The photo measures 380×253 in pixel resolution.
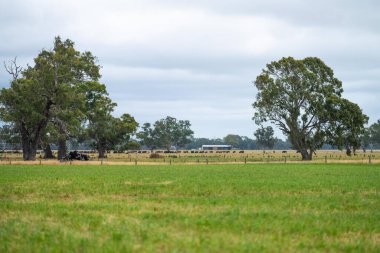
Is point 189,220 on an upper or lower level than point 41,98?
lower

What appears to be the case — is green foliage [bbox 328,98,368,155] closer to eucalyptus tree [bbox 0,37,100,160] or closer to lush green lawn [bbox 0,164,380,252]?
eucalyptus tree [bbox 0,37,100,160]

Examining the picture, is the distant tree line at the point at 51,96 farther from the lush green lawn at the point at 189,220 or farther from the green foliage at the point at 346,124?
the lush green lawn at the point at 189,220

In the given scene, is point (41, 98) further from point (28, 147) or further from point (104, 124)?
point (104, 124)

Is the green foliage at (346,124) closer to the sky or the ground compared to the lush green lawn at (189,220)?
closer to the sky

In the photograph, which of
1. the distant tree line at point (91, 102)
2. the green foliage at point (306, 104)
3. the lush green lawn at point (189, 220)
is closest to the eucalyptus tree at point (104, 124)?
the distant tree line at point (91, 102)

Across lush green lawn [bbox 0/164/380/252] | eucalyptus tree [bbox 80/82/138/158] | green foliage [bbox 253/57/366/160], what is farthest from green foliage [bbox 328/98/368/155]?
lush green lawn [bbox 0/164/380/252]

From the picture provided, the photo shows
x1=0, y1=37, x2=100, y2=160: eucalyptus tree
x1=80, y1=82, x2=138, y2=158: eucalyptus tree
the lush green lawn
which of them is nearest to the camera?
the lush green lawn

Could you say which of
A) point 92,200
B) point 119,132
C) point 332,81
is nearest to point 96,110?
point 119,132

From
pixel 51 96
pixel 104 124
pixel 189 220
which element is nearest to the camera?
pixel 189 220

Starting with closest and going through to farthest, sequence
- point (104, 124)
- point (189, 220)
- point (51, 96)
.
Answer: point (189, 220) < point (51, 96) < point (104, 124)

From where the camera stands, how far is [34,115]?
67000 millimetres

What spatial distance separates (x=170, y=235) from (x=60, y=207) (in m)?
6.67

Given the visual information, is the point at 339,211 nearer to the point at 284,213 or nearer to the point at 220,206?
the point at 284,213

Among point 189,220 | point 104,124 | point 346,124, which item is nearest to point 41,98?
point 104,124
